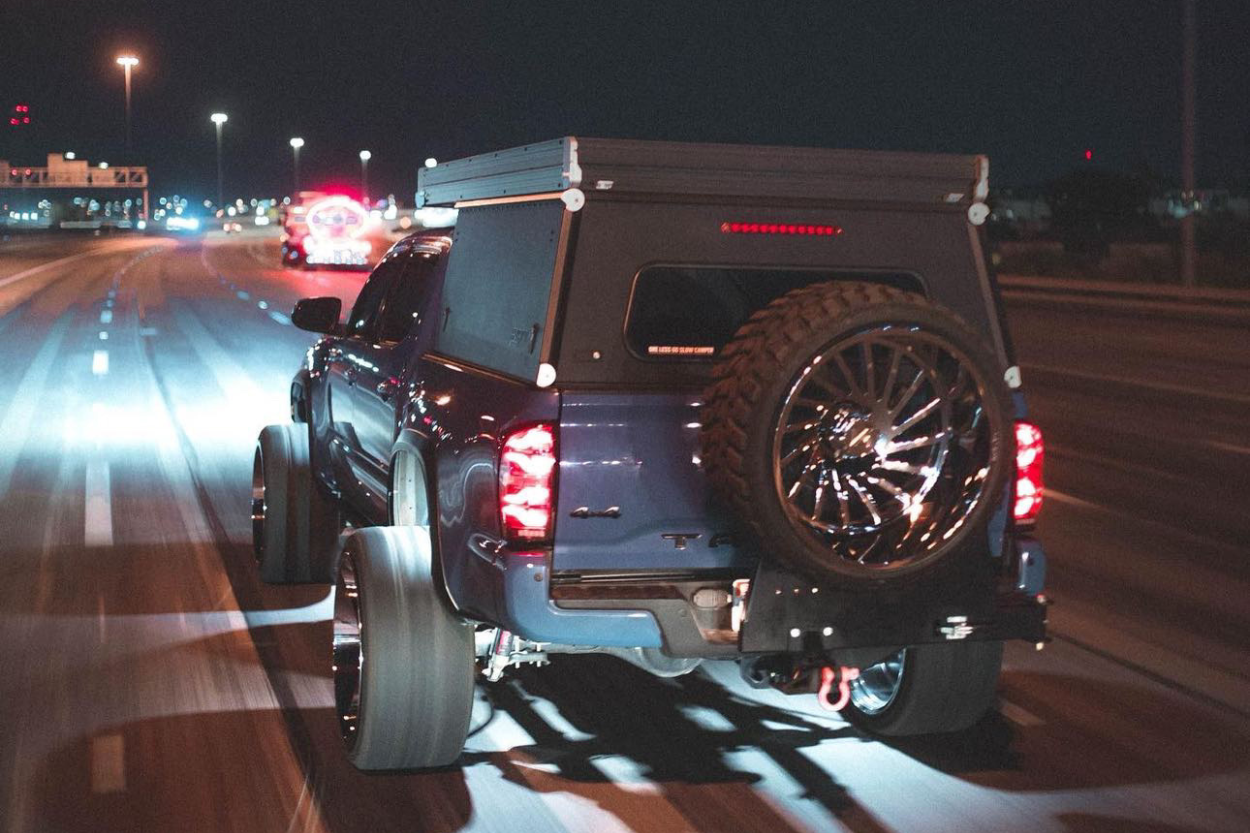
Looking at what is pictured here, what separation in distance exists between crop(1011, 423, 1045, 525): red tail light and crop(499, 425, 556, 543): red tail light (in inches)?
62.2

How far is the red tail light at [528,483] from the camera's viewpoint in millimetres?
5348

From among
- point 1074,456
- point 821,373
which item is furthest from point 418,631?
point 1074,456

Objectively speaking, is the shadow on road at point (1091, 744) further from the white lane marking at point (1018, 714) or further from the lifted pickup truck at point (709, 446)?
the lifted pickup truck at point (709, 446)

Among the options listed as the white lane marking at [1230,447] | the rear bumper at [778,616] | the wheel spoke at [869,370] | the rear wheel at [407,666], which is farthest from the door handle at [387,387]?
the white lane marking at [1230,447]

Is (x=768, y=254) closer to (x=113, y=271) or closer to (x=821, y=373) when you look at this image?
(x=821, y=373)

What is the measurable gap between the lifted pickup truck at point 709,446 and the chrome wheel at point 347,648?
0.06 feet

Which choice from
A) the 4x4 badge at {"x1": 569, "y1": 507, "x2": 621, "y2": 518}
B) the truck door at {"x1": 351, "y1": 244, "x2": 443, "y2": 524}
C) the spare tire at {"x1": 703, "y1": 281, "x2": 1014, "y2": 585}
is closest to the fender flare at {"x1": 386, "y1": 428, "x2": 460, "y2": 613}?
the truck door at {"x1": 351, "y1": 244, "x2": 443, "y2": 524}

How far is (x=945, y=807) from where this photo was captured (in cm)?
578

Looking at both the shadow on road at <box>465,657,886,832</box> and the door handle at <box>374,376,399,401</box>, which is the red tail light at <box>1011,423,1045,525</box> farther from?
the door handle at <box>374,376,399,401</box>

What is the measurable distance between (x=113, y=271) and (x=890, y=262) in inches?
2013

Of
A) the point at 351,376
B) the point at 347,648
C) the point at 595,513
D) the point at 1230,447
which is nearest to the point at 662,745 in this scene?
the point at 347,648

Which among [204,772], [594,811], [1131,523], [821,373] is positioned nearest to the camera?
[821,373]

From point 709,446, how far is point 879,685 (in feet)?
6.07

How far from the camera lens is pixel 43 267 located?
5644 cm
